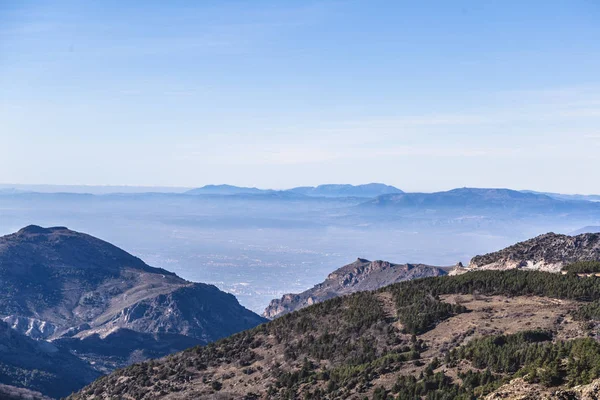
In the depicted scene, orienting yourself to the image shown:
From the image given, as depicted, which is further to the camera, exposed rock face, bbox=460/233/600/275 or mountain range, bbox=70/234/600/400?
exposed rock face, bbox=460/233/600/275

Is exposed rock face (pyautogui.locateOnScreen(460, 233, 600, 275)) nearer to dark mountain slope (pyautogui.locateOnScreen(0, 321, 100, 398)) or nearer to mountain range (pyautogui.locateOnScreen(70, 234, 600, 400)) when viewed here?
mountain range (pyautogui.locateOnScreen(70, 234, 600, 400))

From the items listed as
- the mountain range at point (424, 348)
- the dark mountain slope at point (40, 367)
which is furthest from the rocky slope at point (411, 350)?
the dark mountain slope at point (40, 367)

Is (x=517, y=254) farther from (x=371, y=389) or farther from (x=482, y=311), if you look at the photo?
(x=371, y=389)

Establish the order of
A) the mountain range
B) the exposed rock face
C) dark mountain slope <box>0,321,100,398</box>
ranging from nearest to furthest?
the mountain range, the exposed rock face, dark mountain slope <box>0,321,100,398</box>

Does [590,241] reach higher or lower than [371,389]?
higher

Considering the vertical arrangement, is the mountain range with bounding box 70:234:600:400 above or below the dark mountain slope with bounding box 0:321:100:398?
above

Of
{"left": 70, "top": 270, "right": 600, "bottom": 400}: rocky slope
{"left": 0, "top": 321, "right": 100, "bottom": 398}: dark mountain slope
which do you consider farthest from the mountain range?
{"left": 0, "top": 321, "right": 100, "bottom": 398}: dark mountain slope

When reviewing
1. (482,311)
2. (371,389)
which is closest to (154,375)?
(371,389)
